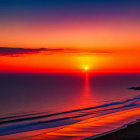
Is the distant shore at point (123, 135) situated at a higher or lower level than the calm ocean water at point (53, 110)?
lower

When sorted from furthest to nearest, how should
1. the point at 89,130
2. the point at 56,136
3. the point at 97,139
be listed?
the point at 89,130
the point at 56,136
the point at 97,139

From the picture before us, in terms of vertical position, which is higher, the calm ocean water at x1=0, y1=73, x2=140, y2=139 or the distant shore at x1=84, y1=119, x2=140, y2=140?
the calm ocean water at x1=0, y1=73, x2=140, y2=139

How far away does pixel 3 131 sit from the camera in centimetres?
1883

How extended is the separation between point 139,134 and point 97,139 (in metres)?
3.05

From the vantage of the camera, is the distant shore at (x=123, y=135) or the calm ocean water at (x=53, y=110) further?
the calm ocean water at (x=53, y=110)

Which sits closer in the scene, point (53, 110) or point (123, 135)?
point (123, 135)

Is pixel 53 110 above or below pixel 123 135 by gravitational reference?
above

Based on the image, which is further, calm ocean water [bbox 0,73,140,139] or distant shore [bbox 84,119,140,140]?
calm ocean water [bbox 0,73,140,139]

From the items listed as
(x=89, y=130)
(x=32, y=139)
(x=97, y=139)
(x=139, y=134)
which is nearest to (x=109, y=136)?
(x=97, y=139)

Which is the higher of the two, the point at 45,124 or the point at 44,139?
the point at 45,124

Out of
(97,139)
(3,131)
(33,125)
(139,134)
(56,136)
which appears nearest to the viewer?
(97,139)

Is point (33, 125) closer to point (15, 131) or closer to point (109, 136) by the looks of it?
point (15, 131)

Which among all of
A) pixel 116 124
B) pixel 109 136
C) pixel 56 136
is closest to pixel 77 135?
pixel 56 136

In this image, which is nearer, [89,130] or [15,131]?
[89,130]
